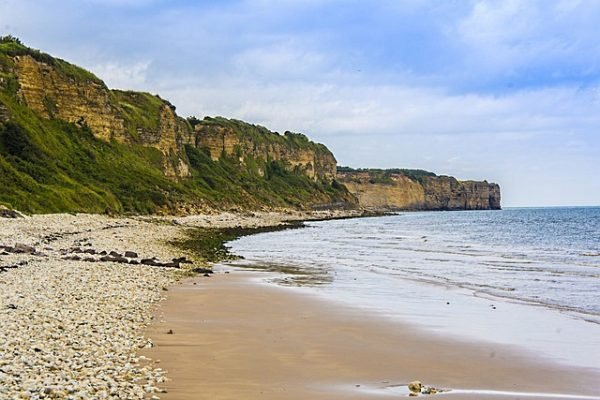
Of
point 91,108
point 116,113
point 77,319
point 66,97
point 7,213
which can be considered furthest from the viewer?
point 116,113

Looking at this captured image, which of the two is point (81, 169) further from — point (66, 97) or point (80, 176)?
point (66, 97)

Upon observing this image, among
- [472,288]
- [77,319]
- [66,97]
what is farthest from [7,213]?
[66,97]

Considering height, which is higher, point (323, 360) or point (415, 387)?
point (415, 387)

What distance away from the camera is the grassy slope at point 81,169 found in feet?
175

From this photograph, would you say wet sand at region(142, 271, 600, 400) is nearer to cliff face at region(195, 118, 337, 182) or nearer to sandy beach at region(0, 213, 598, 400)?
sandy beach at region(0, 213, 598, 400)

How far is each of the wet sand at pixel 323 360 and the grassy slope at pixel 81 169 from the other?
3717cm

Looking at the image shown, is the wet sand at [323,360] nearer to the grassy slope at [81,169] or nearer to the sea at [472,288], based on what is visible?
the sea at [472,288]

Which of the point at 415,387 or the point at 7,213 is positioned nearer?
the point at 415,387

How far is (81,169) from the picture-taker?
247ft

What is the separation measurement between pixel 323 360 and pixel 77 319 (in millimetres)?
4785

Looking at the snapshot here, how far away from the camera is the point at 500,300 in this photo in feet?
60.4

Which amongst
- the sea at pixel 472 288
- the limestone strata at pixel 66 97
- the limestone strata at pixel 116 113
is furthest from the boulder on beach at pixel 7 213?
the limestone strata at pixel 66 97

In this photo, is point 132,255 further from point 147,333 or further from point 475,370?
point 475,370

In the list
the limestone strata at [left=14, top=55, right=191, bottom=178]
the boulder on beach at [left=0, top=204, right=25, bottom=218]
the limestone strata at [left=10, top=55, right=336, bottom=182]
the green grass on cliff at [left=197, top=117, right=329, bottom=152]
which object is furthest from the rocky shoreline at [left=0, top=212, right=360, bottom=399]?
the green grass on cliff at [left=197, top=117, right=329, bottom=152]
